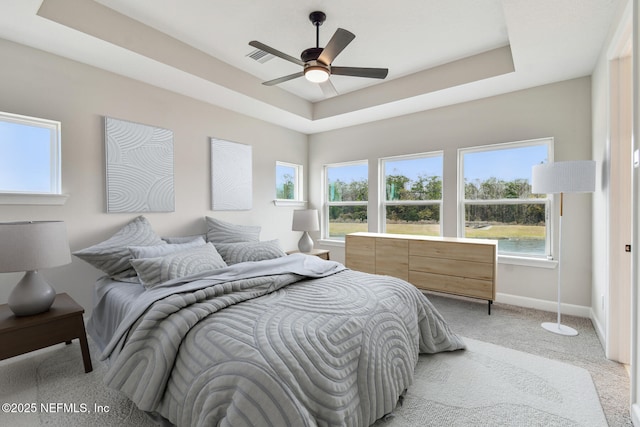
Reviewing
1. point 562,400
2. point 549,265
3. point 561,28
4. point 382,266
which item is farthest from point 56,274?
point 549,265

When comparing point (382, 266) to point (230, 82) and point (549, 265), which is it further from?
point (230, 82)

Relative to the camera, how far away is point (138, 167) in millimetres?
3143

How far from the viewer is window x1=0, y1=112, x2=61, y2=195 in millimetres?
2453

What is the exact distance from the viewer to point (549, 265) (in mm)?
3293

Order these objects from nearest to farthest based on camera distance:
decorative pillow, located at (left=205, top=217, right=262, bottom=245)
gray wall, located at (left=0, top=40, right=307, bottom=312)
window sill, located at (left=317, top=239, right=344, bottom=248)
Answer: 1. gray wall, located at (left=0, top=40, right=307, bottom=312)
2. decorative pillow, located at (left=205, top=217, right=262, bottom=245)
3. window sill, located at (left=317, top=239, right=344, bottom=248)

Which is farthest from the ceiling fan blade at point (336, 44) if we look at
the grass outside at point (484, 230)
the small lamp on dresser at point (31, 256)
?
the grass outside at point (484, 230)

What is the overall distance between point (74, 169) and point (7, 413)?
1902mm

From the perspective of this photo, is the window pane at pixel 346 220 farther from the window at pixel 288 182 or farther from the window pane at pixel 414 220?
the window at pixel 288 182

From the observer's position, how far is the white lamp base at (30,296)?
6.62ft

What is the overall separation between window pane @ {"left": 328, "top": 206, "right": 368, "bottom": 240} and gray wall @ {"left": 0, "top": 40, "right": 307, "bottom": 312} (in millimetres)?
1824

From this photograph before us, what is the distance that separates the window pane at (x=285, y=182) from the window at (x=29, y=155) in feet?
Result: 8.96

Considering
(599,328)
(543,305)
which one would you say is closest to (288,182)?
(543,305)

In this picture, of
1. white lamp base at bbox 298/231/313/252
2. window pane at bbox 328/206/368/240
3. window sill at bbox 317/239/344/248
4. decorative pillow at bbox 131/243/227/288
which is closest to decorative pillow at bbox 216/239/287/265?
decorative pillow at bbox 131/243/227/288

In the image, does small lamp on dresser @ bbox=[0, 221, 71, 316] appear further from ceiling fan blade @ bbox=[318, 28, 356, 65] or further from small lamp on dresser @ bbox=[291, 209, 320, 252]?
Result: small lamp on dresser @ bbox=[291, 209, 320, 252]
